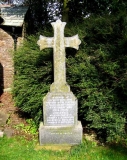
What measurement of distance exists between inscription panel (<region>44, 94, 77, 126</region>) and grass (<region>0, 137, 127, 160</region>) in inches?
25.0

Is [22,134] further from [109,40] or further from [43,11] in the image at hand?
[43,11]

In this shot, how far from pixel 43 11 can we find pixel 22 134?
1194cm

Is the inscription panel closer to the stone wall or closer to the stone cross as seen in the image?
the stone cross

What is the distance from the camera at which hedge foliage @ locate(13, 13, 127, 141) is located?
5.22 metres

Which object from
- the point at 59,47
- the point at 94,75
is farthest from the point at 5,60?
the point at 94,75

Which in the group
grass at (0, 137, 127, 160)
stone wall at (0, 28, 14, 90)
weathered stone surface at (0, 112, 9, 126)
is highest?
stone wall at (0, 28, 14, 90)

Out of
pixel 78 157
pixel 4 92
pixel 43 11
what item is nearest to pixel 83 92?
pixel 78 157

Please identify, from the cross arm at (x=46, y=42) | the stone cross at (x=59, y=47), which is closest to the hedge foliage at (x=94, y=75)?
the stone cross at (x=59, y=47)

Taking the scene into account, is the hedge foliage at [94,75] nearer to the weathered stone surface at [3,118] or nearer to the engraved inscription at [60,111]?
the engraved inscription at [60,111]

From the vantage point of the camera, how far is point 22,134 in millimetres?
6039

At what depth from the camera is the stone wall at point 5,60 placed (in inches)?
429

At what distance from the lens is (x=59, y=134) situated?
528 centimetres

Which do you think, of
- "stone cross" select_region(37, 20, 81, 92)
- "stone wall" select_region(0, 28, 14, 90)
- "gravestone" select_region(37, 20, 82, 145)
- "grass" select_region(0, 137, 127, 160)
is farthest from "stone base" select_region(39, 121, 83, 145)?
"stone wall" select_region(0, 28, 14, 90)

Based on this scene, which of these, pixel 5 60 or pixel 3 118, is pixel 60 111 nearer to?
pixel 3 118
